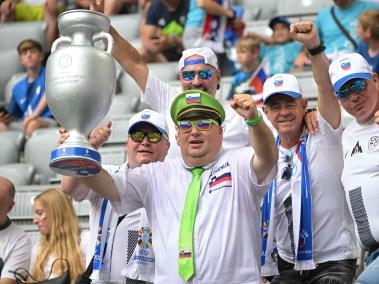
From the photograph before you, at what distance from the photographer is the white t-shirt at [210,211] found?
435 cm

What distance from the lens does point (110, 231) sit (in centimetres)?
526

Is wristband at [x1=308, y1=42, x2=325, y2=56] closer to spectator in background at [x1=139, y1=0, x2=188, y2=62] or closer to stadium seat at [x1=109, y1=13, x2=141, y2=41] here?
spectator in background at [x1=139, y1=0, x2=188, y2=62]

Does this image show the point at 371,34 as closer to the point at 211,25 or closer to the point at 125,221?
the point at 211,25

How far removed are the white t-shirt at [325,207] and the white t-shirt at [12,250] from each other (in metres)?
2.05

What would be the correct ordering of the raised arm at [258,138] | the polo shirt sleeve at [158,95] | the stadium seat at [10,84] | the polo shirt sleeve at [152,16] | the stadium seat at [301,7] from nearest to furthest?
the raised arm at [258,138] → the polo shirt sleeve at [158,95] → the polo shirt sleeve at [152,16] → the stadium seat at [301,7] → the stadium seat at [10,84]

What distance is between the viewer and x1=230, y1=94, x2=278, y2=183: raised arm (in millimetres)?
4195

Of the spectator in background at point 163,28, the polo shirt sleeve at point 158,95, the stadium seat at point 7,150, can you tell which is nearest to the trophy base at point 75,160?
the polo shirt sleeve at point 158,95

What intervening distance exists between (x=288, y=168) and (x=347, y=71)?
624mm

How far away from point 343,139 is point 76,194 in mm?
1446

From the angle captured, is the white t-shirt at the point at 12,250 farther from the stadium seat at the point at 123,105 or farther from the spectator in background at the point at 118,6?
the spectator in background at the point at 118,6

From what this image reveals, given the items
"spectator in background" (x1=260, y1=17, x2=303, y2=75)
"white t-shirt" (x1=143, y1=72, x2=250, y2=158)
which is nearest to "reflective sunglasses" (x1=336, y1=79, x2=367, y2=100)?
"white t-shirt" (x1=143, y1=72, x2=250, y2=158)

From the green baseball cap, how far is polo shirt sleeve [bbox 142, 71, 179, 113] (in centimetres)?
108

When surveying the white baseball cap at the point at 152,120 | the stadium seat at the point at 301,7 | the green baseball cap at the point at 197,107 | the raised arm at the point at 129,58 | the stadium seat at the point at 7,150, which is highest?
the stadium seat at the point at 301,7

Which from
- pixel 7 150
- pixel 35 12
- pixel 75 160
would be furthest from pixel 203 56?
pixel 35 12
